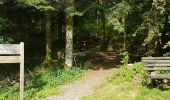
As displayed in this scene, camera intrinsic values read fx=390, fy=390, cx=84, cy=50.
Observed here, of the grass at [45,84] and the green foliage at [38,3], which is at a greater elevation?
the green foliage at [38,3]

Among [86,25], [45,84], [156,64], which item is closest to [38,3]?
[45,84]

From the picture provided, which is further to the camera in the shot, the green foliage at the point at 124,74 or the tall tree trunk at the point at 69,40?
the tall tree trunk at the point at 69,40

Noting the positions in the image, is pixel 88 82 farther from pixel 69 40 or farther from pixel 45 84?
pixel 69 40

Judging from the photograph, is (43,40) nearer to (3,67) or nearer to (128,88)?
(3,67)

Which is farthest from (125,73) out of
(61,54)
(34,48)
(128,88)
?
(34,48)

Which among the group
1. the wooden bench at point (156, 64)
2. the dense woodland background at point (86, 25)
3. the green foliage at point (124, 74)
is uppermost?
the dense woodland background at point (86, 25)

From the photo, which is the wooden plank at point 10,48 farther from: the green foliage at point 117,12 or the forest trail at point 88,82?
the green foliage at point 117,12

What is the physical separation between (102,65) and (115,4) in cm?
350

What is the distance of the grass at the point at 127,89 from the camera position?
12.7 m

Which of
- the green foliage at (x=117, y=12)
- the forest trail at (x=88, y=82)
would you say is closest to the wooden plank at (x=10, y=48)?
the forest trail at (x=88, y=82)

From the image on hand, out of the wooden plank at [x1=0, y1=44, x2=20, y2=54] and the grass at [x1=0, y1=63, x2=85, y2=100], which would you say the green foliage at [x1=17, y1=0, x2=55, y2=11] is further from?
the wooden plank at [x1=0, y1=44, x2=20, y2=54]

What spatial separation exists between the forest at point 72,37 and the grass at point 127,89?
7 centimetres

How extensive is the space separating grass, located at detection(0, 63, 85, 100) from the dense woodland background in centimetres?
182

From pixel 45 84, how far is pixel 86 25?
→ 13.4m
